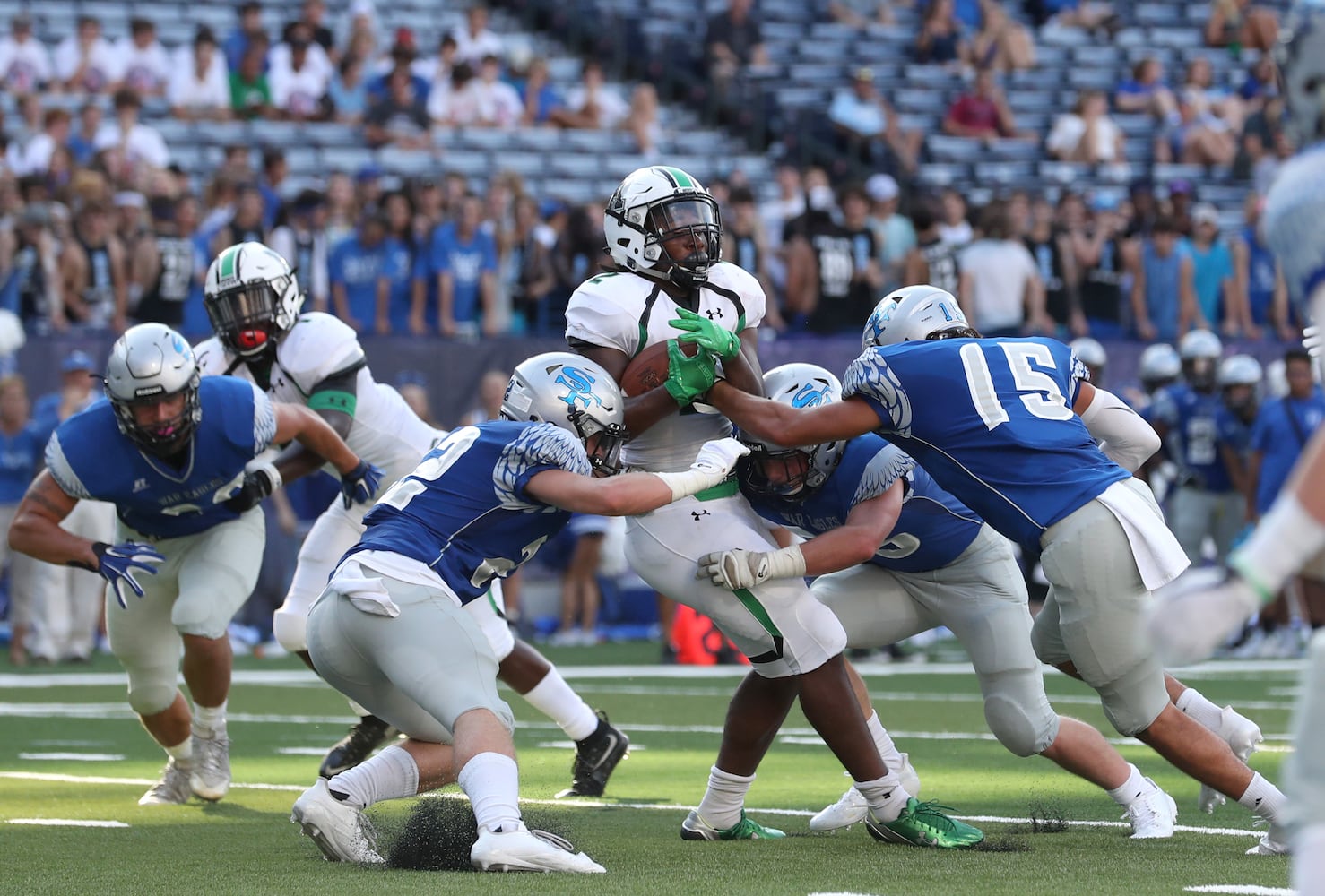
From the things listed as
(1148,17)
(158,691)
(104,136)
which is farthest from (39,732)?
(1148,17)

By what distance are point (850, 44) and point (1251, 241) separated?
5147 mm

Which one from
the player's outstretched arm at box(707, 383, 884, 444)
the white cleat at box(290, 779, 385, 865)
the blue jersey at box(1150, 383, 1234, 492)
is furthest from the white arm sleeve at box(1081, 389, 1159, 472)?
the blue jersey at box(1150, 383, 1234, 492)

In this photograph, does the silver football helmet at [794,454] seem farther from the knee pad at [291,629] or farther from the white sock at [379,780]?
the knee pad at [291,629]

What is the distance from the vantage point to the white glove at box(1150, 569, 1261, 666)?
2844 millimetres

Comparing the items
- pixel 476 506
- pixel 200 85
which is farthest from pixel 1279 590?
pixel 200 85

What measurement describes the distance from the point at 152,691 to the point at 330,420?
1134 mm

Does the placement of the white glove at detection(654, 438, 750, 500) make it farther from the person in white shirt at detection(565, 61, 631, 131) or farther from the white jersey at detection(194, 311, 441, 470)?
the person in white shirt at detection(565, 61, 631, 131)


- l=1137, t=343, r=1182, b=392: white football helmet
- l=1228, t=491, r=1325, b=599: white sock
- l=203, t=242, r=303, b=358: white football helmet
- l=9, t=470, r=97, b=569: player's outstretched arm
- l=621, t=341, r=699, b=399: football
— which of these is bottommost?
l=1137, t=343, r=1182, b=392: white football helmet

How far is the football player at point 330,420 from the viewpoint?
6.46m

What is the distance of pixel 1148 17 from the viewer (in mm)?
20969

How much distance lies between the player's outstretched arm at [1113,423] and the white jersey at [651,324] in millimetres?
999

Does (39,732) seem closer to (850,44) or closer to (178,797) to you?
(178,797)

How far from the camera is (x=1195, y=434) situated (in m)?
12.7

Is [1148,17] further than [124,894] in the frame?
Yes
